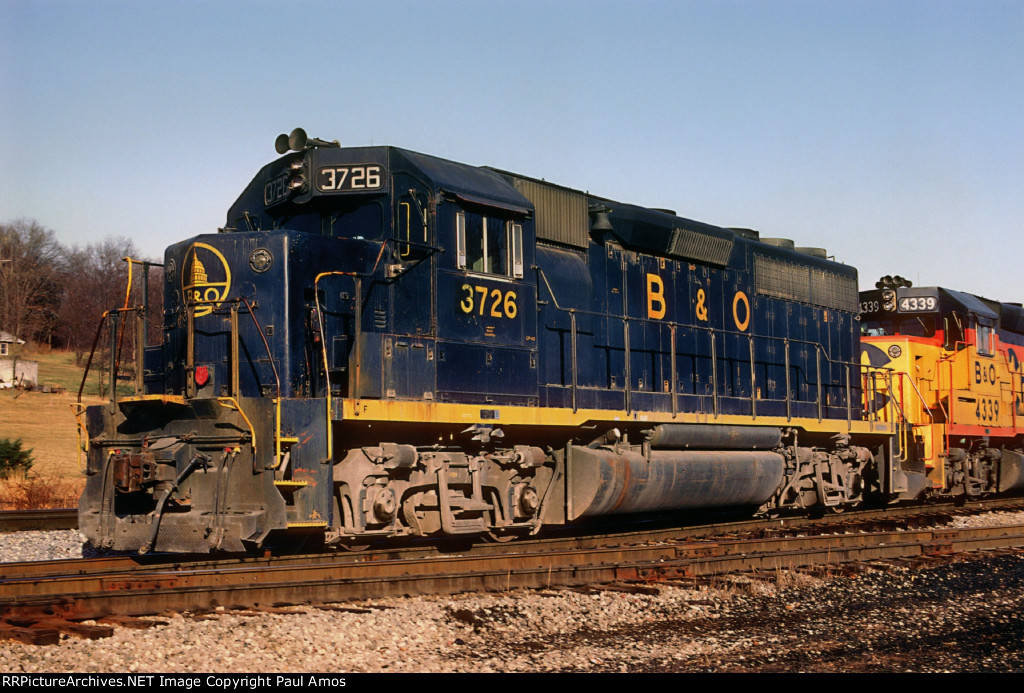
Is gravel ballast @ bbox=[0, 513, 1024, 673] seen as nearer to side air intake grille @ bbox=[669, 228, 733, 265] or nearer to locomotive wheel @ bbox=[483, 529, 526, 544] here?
locomotive wheel @ bbox=[483, 529, 526, 544]

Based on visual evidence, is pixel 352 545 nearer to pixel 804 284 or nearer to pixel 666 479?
pixel 666 479

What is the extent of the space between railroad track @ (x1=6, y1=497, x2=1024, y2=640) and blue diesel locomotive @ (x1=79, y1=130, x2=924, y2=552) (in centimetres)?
37

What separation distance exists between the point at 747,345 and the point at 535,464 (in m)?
4.59

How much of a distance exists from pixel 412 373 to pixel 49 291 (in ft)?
217

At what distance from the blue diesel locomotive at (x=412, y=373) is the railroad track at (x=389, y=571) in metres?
0.37

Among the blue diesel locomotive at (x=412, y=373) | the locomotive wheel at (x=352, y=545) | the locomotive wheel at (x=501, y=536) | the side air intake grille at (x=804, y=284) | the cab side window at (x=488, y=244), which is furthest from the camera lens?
the side air intake grille at (x=804, y=284)

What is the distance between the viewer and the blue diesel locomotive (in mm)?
7812

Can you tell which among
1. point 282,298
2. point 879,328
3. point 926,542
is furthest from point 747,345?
point 282,298

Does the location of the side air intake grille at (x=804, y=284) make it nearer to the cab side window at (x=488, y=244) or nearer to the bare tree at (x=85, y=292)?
the cab side window at (x=488, y=244)

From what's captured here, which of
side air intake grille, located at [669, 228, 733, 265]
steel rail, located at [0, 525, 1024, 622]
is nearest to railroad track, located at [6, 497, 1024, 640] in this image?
steel rail, located at [0, 525, 1024, 622]

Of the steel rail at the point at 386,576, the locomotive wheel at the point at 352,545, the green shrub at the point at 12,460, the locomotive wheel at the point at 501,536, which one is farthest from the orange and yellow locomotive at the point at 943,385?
the green shrub at the point at 12,460

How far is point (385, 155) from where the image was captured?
8977 mm

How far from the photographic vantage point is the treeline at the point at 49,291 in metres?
62.1

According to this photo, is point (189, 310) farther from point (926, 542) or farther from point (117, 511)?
point (926, 542)
